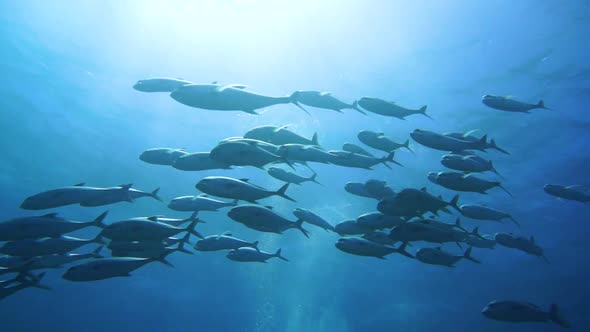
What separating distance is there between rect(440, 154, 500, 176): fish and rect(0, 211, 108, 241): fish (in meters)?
6.41

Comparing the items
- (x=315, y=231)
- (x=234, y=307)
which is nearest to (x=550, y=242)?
(x=315, y=231)

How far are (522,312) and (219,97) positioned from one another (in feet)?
21.6

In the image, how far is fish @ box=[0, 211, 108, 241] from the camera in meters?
5.69

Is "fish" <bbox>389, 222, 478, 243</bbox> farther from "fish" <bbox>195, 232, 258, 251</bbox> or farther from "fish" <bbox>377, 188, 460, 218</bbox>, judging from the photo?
"fish" <bbox>195, 232, 258, 251</bbox>

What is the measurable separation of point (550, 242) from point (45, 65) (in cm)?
3071

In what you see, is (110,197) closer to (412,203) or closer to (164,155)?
(164,155)

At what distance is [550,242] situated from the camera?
24.8 meters

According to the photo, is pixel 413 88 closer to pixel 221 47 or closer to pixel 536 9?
pixel 536 9

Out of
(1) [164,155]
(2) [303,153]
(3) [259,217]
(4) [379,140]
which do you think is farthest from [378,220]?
(1) [164,155]

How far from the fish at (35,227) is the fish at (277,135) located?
3.19m

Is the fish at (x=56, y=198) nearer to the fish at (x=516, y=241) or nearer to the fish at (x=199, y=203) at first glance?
the fish at (x=199, y=203)

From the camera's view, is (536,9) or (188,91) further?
(536,9)

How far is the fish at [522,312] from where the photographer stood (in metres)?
6.57

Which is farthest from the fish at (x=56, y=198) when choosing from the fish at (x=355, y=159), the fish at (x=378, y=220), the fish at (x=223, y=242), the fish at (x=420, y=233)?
the fish at (x=420, y=233)
